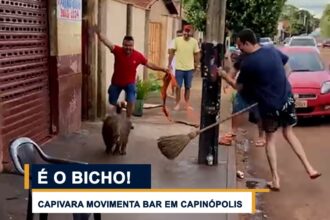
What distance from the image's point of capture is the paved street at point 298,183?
6105 millimetres

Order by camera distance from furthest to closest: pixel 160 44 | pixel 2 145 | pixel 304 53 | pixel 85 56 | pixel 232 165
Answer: pixel 160 44 → pixel 304 53 → pixel 85 56 → pixel 232 165 → pixel 2 145

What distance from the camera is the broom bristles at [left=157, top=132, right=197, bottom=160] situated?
23.4 feet

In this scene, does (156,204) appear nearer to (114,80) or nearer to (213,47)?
(213,47)

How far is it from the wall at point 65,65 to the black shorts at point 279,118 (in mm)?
3238

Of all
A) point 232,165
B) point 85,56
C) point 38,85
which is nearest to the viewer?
point 232,165

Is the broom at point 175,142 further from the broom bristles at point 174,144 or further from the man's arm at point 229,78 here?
the man's arm at point 229,78

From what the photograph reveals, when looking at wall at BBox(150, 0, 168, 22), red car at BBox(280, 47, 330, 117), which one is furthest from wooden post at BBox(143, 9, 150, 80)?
red car at BBox(280, 47, 330, 117)

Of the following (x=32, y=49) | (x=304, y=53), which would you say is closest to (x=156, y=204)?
(x=32, y=49)

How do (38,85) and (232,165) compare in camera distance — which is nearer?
(232,165)

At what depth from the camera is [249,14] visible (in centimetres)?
1997

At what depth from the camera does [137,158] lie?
777 centimetres

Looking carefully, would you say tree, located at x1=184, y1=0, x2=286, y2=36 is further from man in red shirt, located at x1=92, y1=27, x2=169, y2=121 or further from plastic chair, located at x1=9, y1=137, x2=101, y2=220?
plastic chair, located at x1=9, y1=137, x2=101, y2=220

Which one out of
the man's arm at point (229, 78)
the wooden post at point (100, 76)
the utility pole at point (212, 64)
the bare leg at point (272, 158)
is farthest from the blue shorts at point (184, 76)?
the bare leg at point (272, 158)

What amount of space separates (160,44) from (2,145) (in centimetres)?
1393
